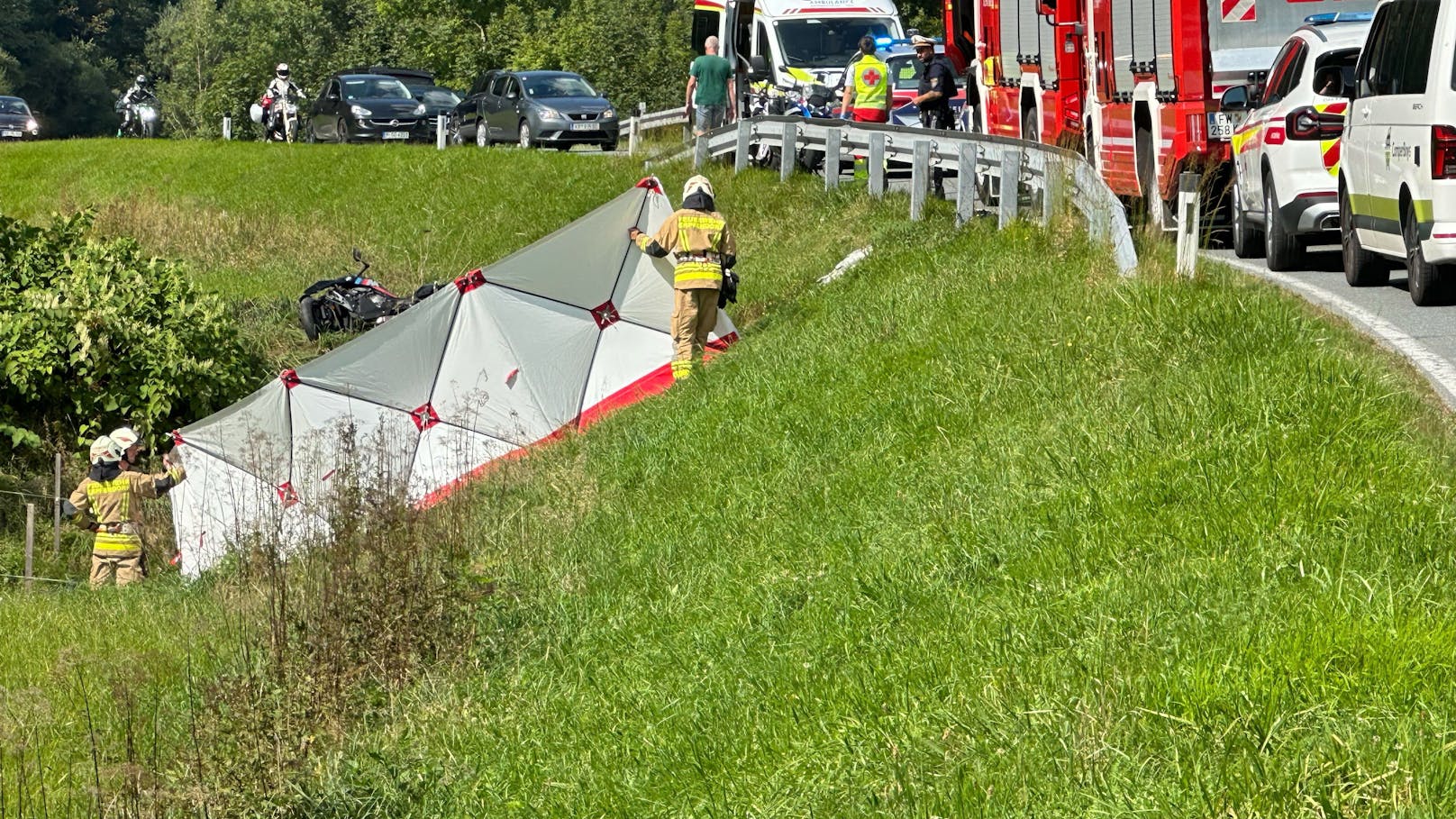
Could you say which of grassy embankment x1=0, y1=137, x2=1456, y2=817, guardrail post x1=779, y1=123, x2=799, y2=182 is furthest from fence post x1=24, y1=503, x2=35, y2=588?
guardrail post x1=779, y1=123, x2=799, y2=182

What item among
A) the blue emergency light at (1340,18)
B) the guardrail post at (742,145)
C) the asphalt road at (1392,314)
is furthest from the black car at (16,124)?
the asphalt road at (1392,314)

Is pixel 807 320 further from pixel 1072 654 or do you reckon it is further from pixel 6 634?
pixel 1072 654

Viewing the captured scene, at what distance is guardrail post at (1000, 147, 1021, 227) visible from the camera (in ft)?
51.6

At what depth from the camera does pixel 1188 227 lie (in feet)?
35.6

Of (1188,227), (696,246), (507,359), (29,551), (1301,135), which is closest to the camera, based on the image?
(1188,227)

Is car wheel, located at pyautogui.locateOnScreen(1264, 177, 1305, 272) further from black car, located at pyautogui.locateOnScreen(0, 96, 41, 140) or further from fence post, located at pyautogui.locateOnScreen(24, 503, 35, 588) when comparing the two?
black car, located at pyautogui.locateOnScreen(0, 96, 41, 140)

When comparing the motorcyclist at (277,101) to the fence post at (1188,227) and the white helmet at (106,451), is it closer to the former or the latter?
the white helmet at (106,451)

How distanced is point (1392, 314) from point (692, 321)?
6340 mm

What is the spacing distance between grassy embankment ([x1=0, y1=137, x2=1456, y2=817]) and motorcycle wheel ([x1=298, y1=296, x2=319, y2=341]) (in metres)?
11.3

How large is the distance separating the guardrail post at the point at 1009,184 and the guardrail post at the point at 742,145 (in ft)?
29.7

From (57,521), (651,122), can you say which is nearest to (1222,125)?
(57,521)

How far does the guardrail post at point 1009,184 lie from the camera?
1572 centimetres

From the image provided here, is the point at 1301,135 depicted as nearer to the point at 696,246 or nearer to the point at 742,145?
the point at 696,246

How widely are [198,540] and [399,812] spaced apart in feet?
31.0
